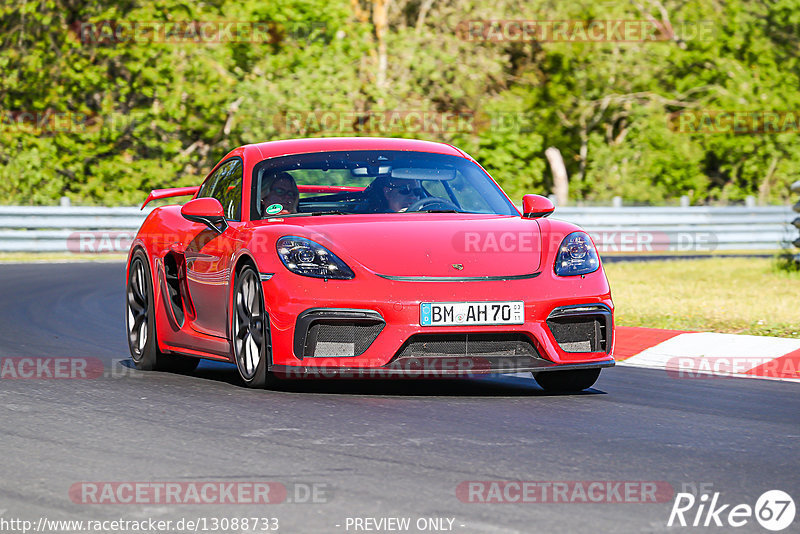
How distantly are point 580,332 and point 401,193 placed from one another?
1.47 m

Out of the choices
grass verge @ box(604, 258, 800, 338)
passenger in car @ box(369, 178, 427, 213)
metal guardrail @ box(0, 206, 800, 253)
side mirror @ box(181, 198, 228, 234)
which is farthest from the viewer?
metal guardrail @ box(0, 206, 800, 253)

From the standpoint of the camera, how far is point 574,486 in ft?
16.8

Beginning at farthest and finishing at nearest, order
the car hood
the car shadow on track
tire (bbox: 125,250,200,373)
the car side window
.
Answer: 1. tire (bbox: 125,250,200,373)
2. the car side window
3. the car shadow on track
4. the car hood

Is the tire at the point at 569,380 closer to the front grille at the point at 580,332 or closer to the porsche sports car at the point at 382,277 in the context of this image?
the porsche sports car at the point at 382,277

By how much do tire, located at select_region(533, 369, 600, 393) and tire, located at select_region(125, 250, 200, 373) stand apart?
2.45 m

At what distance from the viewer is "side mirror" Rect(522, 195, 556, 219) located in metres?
8.21

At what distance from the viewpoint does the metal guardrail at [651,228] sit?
77.8 feet

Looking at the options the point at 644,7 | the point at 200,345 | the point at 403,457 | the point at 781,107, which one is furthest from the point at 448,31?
the point at 403,457

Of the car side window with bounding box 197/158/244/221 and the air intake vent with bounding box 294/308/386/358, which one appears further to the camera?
the car side window with bounding box 197/158/244/221

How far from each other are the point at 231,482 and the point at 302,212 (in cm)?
321

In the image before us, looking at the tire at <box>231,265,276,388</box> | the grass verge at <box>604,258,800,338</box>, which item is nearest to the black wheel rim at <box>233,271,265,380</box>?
the tire at <box>231,265,276,388</box>

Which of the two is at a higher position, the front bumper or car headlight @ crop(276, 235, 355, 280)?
car headlight @ crop(276, 235, 355, 280)

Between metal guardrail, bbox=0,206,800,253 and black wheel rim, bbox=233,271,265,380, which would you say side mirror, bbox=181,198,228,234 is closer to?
black wheel rim, bbox=233,271,265,380

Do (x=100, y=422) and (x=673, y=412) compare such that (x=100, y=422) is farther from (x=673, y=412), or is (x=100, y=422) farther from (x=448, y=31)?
(x=448, y=31)
